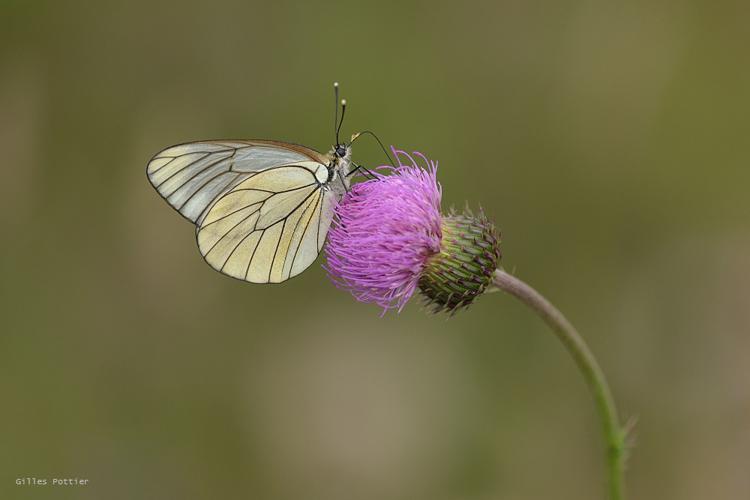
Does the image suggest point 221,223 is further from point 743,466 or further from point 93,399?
point 743,466

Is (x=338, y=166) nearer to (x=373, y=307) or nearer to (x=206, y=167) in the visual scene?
(x=206, y=167)

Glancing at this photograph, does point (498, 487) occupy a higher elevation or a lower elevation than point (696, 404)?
lower

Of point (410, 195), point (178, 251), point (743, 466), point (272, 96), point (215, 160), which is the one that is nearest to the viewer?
point (410, 195)

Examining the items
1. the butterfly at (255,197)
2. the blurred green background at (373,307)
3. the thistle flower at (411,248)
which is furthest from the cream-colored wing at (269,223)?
the blurred green background at (373,307)

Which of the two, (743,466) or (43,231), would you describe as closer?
(743,466)

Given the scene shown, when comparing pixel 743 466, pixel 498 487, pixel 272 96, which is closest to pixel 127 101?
pixel 272 96

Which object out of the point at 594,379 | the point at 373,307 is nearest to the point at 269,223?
the point at 373,307

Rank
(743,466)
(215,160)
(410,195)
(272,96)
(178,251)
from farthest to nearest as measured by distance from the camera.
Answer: (272,96), (178,251), (743,466), (215,160), (410,195)

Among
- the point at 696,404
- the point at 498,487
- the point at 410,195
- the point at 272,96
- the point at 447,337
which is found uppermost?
the point at 272,96
